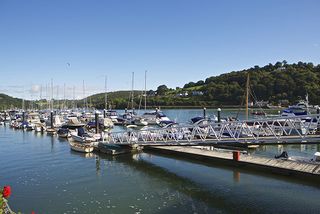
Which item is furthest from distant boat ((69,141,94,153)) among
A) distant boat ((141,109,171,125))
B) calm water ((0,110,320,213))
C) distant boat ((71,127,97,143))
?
distant boat ((141,109,171,125))

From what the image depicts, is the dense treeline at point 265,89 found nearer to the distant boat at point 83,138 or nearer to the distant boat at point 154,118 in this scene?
the distant boat at point 154,118

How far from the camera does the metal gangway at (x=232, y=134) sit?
69.8 ft

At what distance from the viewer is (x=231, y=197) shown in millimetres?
21047

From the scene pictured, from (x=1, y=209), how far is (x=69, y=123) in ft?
225

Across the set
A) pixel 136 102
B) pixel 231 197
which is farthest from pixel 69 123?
pixel 136 102

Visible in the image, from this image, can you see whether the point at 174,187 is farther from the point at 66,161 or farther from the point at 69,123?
the point at 69,123

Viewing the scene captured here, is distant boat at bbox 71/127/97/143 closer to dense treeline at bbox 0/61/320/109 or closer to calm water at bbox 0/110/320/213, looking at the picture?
calm water at bbox 0/110/320/213

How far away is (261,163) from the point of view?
27203 mm

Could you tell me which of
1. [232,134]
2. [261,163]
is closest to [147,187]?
[232,134]

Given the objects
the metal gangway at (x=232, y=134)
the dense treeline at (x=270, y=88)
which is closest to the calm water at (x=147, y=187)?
the metal gangway at (x=232, y=134)

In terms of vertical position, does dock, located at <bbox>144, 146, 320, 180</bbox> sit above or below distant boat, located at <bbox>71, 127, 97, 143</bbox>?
below

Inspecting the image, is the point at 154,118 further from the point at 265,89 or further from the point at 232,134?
the point at 265,89

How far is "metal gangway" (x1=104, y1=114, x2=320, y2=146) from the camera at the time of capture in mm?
21286

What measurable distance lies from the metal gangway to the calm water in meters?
2.65
